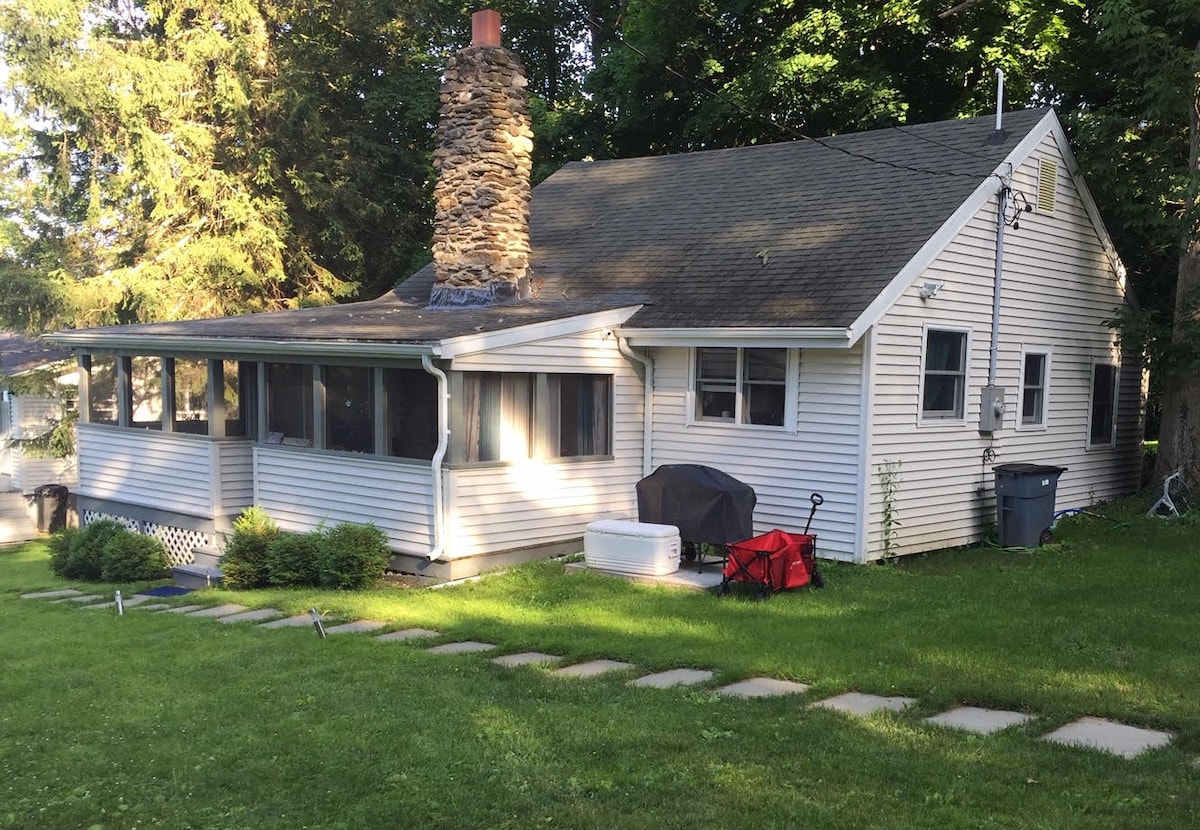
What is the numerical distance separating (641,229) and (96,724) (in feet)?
37.1

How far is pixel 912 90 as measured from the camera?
923 inches

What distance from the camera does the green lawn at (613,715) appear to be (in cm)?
489

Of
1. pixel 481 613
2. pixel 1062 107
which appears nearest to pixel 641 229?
pixel 481 613

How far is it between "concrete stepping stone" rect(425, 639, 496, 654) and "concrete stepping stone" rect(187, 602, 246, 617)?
306 cm

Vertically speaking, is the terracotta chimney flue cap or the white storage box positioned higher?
the terracotta chimney flue cap

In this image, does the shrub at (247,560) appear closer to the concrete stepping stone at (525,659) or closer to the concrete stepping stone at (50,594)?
the concrete stepping stone at (50,594)

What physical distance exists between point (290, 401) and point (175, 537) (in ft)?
9.04

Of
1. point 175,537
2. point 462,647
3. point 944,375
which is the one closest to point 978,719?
point 462,647

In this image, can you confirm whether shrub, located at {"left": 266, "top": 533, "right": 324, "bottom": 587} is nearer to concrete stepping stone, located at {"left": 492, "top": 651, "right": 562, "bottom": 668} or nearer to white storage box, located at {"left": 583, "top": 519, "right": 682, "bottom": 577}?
white storage box, located at {"left": 583, "top": 519, "right": 682, "bottom": 577}

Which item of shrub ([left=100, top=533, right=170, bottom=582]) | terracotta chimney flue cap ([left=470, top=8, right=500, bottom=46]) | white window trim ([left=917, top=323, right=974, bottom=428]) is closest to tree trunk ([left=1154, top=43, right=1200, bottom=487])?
white window trim ([left=917, top=323, right=974, bottom=428])

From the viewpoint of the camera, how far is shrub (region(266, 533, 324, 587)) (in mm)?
11805

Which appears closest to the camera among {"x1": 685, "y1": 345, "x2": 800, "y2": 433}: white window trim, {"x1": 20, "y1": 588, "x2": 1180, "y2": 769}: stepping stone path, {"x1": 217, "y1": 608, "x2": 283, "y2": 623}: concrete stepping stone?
{"x1": 20, "y1": 588, "x2": 1180, "y2": 769}: stepping stone path

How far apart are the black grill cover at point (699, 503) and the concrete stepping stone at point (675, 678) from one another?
3382 millimetres

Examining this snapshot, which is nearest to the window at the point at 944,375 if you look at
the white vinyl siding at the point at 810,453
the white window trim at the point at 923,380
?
the white window trim at the point at 923,380
